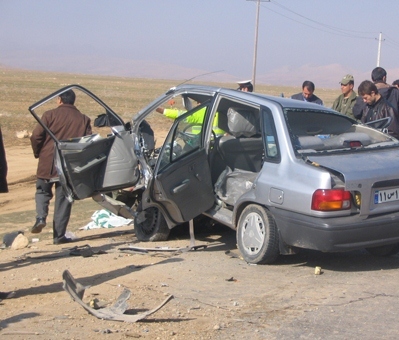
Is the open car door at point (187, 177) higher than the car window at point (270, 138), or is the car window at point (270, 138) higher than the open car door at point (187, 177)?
the car window at point (270, 138)

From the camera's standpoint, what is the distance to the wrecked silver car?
6.67 meters

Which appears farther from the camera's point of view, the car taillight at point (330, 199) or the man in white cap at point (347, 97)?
the man in white cap at point (347, 97)

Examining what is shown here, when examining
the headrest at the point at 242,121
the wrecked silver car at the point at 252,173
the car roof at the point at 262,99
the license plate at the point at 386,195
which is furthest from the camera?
the headrest at the point at 242,121

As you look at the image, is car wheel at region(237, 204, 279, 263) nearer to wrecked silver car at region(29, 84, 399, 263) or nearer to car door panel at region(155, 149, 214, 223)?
wrecked silver car at region(29, 84, 399, 263)

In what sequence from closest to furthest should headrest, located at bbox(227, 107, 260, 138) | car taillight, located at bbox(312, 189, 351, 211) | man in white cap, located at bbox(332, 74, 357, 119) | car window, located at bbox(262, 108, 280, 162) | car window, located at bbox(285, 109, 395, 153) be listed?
1. car taillight, located at bbox(312, 189, 351, 211)
2. car window, located at bbox(262, 108, 280, 162)
3. car window, located at bbox(285, 109, 395, 153)
4. headrest, located at bbox(227, 107, 260, 138)
5. man in white cap, located at bbox(332, 74, 357, 119)

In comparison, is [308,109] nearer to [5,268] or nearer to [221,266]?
[221,266]

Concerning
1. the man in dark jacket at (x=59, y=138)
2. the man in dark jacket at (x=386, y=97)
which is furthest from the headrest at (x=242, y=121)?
the man in dark jacket at (x=386, y=97)

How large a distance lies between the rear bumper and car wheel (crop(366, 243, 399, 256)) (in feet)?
2.15

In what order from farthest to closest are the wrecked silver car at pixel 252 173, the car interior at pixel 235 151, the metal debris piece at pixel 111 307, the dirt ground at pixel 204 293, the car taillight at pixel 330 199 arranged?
the car interior at pixel 235 151 < the wrecked silver car at pixel 252 173 < the car taillight at pixel 330 199 < the metal debris piece at pixel 111 307 < the dirt ground at pixel 204 293

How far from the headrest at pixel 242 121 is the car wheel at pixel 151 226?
140 centimetres

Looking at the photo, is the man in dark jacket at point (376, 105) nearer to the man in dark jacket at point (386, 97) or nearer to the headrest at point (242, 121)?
the man in dark jacket at point (386, 97)

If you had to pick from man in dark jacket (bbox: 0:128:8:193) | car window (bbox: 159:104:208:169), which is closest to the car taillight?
car window (bbox: 159:104:208:169)

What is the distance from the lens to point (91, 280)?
22.5 ft

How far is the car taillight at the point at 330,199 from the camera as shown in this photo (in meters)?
6.56
